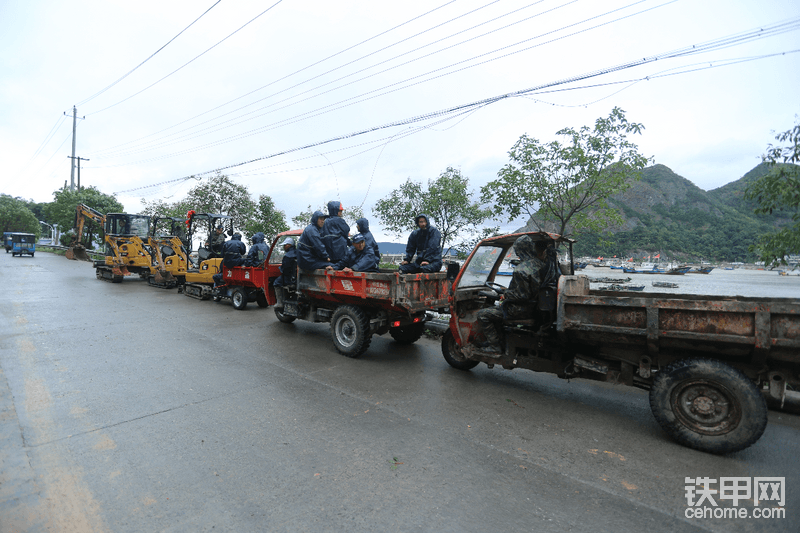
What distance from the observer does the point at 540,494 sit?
2793mm

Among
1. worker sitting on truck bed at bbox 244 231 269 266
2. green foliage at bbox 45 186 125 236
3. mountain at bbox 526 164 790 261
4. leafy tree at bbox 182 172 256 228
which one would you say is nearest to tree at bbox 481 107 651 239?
mountain at bbox 526 164 790 261

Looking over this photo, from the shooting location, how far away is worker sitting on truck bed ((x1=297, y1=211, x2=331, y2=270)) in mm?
6859

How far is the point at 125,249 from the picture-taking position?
15.6 m

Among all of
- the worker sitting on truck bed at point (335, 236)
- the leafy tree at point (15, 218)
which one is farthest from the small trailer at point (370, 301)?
the leafy tree at point (15, 218)

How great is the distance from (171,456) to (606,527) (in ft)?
10.5

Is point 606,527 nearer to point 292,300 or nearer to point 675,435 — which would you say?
point 675,435

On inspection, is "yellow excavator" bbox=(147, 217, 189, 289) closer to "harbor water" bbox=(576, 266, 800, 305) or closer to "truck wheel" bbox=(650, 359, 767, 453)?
"harbor water" bbox=(576, 266, 800, 305)

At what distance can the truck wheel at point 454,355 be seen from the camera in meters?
→ 5.52

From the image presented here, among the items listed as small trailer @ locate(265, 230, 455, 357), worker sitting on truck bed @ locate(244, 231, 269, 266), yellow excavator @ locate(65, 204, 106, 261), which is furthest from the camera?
yellow excavator @ locate(65, 204, 106, 261)

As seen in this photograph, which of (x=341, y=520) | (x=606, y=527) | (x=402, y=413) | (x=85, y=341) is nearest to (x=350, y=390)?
(x=402, y=413)

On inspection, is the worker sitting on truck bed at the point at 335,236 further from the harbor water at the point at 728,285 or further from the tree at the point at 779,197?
the tree at the point at 779,197

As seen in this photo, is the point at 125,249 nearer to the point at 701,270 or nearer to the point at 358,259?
the point at 358,259

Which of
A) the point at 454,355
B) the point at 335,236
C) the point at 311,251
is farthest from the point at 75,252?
the point at 454,355

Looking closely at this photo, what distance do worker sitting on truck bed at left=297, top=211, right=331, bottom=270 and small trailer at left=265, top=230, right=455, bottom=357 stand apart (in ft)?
0.58
